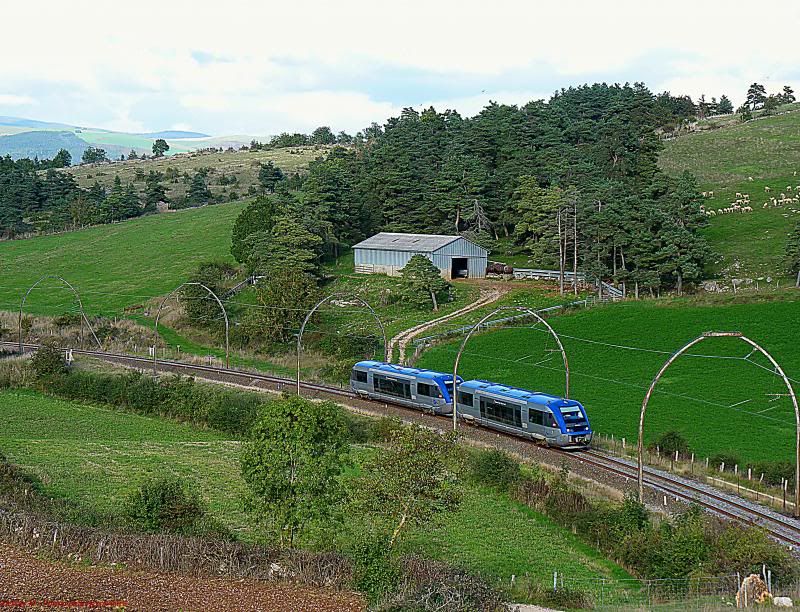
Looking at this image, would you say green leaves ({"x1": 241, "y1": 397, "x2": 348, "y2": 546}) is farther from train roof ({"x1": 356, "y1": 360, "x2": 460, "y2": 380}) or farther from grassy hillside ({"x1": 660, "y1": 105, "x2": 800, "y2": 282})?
grassy hillside ({"x1": 660, "y1": 105, "x2": 800, "y2": 282})

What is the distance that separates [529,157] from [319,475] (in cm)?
7623

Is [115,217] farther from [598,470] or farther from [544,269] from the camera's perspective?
[598,470]

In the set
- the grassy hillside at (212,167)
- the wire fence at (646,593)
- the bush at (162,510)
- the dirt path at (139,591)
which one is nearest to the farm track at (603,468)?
the wire fence at (646,593)

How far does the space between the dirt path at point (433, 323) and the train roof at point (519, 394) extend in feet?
46.9

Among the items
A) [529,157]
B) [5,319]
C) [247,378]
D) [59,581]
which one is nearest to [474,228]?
[529,157]

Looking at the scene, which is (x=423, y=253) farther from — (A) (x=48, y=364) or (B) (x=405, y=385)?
(A) (x=48, y=364)

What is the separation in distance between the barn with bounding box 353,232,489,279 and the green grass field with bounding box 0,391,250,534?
34624 mm

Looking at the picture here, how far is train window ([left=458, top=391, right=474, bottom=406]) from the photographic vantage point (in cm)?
4969

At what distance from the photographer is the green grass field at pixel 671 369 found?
46594mm

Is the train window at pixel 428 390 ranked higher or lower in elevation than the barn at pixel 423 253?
lower

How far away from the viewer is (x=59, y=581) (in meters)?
23.6

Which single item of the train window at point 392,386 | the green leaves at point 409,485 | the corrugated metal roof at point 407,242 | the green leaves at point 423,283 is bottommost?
the train window at point 392,386

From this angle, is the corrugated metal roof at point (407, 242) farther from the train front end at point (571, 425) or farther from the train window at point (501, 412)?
the train front end at point (571, 425)

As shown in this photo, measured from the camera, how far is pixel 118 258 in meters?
113
